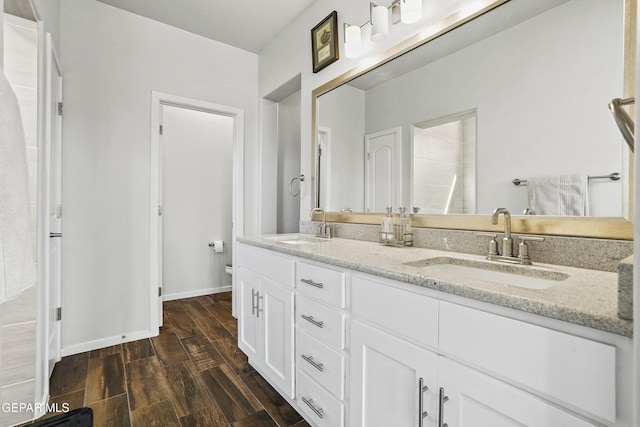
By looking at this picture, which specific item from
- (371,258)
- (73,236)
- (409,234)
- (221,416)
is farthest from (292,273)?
(73,236)

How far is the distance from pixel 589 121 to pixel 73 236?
10.2 feet

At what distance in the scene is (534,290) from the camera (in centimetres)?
74

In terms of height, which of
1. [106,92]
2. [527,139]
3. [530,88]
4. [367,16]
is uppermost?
[367,16]

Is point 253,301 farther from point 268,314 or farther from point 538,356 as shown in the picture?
point 538,356

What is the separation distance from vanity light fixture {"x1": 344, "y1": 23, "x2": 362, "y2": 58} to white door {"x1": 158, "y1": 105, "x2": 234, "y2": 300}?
216cm

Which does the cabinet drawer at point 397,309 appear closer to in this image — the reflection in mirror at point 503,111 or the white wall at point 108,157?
the reflection in mirror at point 503,111

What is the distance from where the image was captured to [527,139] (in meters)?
1.20

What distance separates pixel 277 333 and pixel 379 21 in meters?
1.81

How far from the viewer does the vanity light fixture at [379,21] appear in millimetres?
1667

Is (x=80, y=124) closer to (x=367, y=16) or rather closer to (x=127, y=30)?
(x=127, y=30)

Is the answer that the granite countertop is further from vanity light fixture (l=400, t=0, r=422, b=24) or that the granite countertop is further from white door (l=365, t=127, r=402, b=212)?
vanity light fixture (l=400, t=0, r=422, b=24)

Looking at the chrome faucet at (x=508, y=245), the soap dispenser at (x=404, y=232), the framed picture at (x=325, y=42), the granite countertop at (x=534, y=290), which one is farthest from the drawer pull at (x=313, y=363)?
the framed picture at (x=325, y=42)

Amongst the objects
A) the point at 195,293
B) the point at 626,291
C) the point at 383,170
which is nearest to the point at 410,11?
the point at 383,170

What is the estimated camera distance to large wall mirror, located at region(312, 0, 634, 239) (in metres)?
1.03
